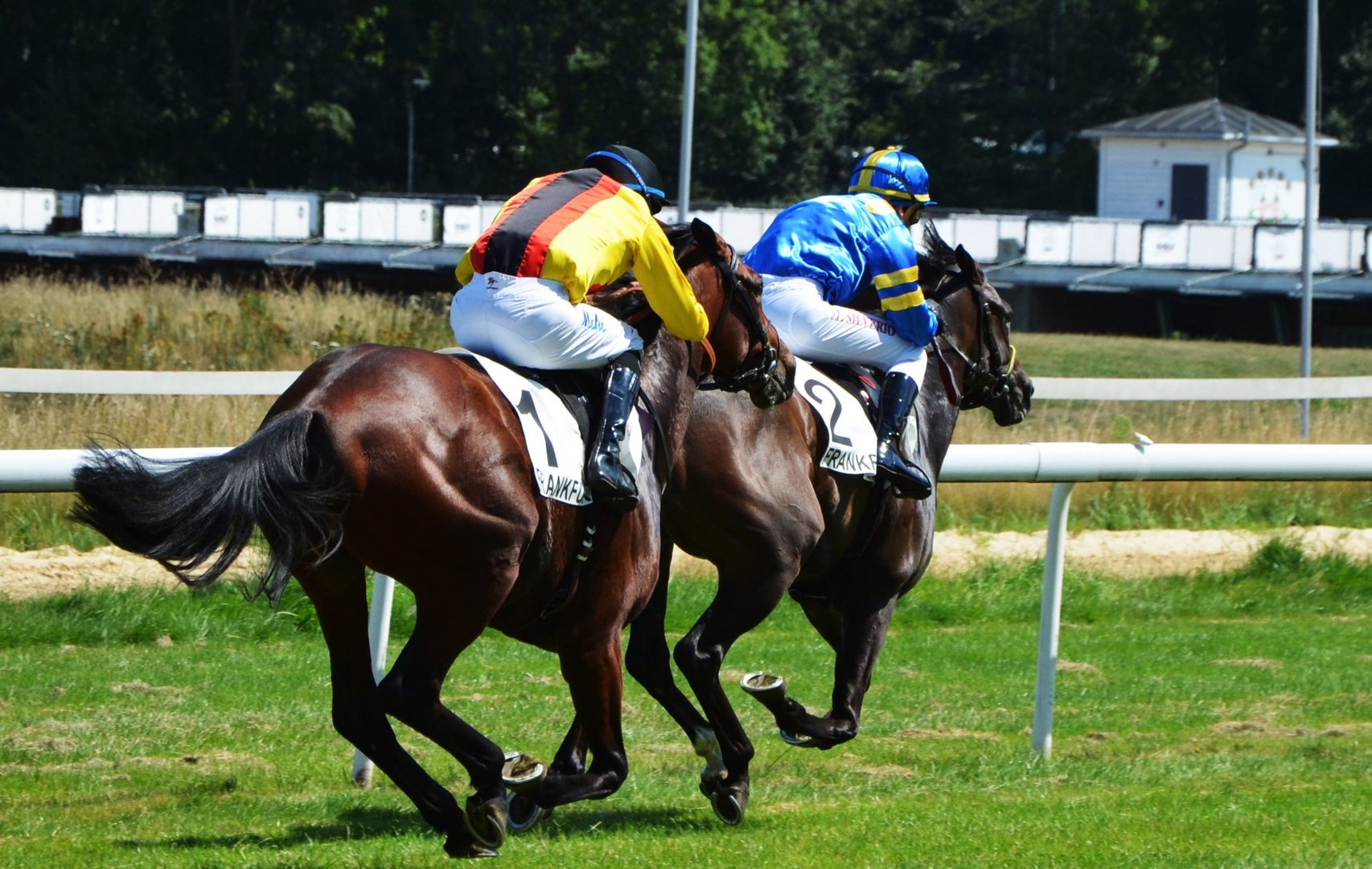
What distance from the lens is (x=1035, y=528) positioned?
42.6ft

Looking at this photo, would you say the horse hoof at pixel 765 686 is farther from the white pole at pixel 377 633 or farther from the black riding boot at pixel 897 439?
the white pole at pixel 377 633

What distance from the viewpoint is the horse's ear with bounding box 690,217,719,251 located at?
19.7ft

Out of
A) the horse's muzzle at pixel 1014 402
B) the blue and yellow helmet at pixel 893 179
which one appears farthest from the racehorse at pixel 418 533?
the horse's muzzle at pixel 1014 402

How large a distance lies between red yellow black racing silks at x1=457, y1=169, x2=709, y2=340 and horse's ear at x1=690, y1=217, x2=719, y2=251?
27 centimetres

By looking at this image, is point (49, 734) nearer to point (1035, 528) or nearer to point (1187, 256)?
point (1035, 528)

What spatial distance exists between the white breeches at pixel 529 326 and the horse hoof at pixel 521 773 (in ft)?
3.80

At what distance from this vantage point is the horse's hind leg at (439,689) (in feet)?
16.2

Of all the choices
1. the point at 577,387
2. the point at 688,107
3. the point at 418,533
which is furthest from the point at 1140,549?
the point at 688,107

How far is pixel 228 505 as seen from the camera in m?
4.57

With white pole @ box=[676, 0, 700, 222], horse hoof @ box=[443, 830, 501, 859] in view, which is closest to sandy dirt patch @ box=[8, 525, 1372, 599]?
horse hoof @ box=[443, 830, 501, 859]

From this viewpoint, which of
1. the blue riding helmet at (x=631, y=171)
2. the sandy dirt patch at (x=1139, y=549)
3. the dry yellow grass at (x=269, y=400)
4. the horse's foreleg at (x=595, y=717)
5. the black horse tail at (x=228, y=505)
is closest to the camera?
the black horse tail at (x=228, y=505)

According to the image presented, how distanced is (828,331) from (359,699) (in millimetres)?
2597

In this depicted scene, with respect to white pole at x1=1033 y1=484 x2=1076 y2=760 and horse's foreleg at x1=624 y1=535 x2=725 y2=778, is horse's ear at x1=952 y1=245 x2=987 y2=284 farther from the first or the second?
horse's foreleg at x1=624 y1=535 x2=725 y2=778

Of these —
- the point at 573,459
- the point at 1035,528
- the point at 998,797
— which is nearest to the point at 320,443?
the point at 573,459
